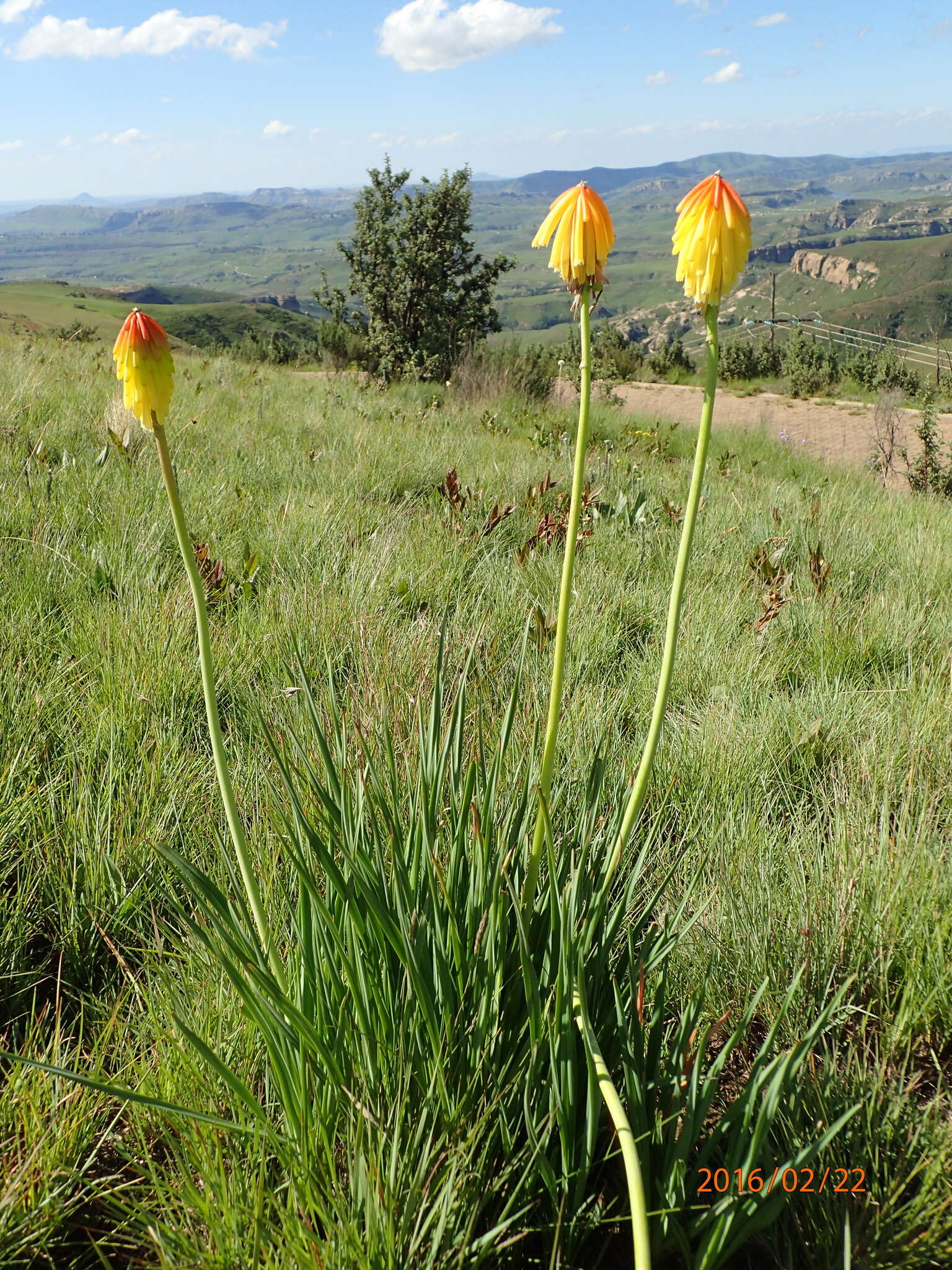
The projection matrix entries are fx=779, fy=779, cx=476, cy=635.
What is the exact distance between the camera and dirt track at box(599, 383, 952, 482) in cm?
1041

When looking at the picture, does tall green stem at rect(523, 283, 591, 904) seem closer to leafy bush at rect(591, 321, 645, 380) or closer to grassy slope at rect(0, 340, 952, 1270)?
grassy slope at rect(0, 340, 952, 1270)

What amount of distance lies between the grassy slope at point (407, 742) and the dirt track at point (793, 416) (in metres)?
6.49

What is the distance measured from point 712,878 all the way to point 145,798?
1.19 m

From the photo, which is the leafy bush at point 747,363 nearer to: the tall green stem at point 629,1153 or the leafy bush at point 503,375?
the leafy bush at point 503,375

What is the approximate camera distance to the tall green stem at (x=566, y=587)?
2.77 ft

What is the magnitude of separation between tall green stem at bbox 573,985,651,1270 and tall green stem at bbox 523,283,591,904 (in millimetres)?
200

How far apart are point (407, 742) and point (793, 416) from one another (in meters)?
13.8

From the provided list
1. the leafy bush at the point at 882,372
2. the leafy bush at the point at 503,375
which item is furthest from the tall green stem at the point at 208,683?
the leafy bush at the point at 882,372

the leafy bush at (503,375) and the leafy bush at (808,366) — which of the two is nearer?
the leafy bush at (503,375)

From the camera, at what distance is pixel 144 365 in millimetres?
976

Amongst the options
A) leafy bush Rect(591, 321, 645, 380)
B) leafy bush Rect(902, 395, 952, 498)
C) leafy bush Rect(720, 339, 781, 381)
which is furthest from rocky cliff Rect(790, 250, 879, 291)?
leafy bush Rect(902, 395, 952, 498)

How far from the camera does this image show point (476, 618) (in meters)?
2.59

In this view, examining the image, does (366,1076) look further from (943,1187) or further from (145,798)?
(145,798)

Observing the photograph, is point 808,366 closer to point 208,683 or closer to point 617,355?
point 617,355
